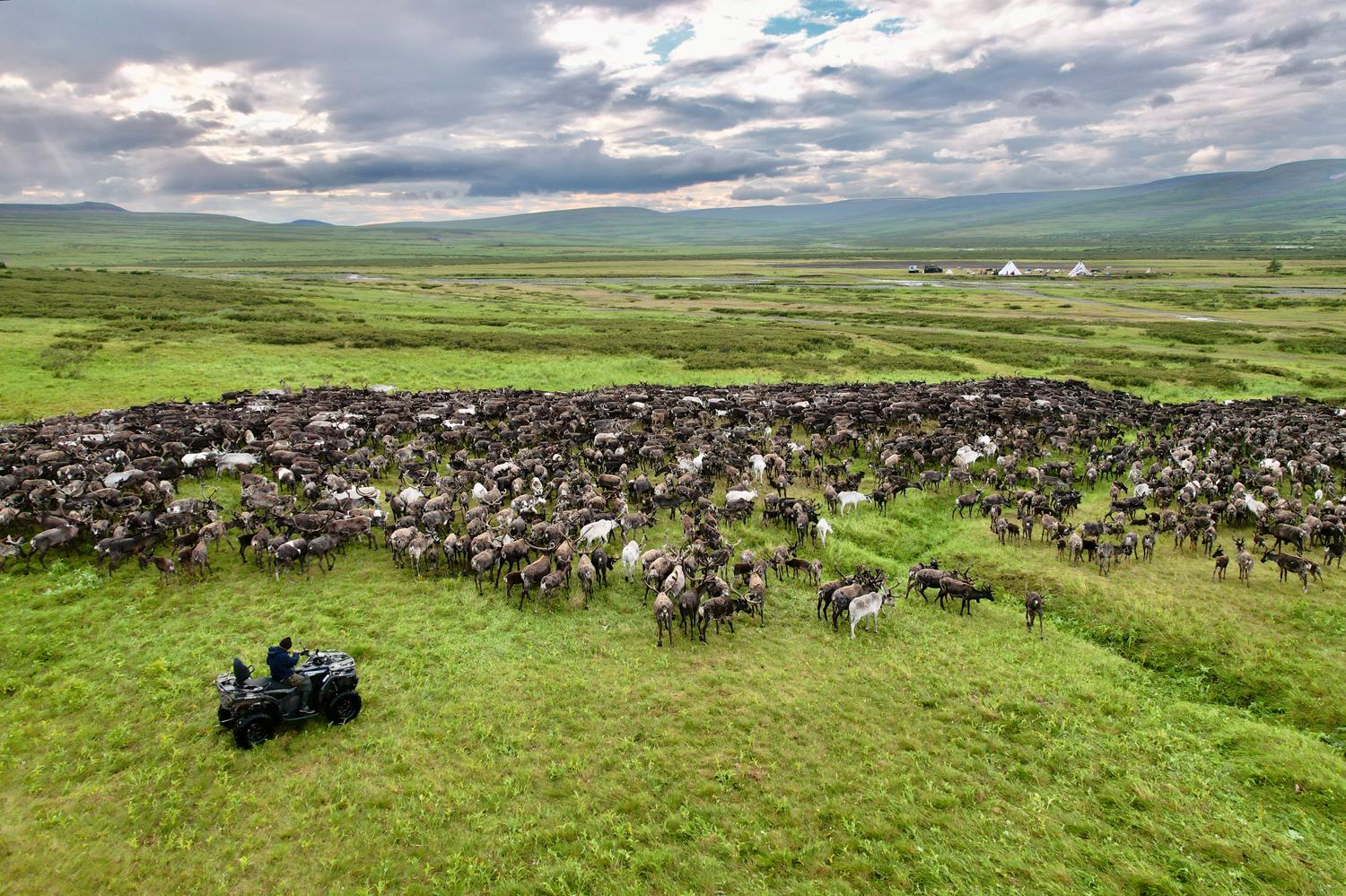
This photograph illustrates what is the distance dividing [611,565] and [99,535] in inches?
569

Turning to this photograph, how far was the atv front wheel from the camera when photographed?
12.5 m

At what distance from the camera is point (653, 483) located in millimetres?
26094

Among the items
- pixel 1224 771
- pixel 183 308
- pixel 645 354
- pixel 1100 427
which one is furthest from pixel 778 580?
pixel 183 308

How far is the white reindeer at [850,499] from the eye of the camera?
78.8 ft

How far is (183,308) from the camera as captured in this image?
7425cm

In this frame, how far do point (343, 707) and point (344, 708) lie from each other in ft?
0.08

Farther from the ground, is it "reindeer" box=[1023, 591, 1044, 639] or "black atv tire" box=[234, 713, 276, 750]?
"black atv tire" box=[234, 713, 276, 750]

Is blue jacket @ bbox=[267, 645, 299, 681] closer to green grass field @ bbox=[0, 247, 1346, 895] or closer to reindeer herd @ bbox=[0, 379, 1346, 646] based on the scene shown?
green grass field @ bbox=[0, 247, 1346, 895]

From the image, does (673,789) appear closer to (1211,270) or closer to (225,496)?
(225,496)

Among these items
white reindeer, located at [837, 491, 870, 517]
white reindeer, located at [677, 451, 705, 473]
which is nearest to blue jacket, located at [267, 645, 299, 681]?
white reindeer, located at [677, 451, 705, 473]

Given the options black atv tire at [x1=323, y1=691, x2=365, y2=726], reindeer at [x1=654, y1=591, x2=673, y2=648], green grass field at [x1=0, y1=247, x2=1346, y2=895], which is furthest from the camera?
reindeer at [x1=654, y1=591, x2=673, y2=648]

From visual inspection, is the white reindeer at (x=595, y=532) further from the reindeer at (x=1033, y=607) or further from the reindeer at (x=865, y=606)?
the reindeer at (x=1033, y=607)

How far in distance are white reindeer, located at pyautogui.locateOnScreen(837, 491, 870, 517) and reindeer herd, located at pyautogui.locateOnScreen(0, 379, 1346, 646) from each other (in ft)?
0.54

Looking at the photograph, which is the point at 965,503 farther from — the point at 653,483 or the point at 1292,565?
the point at 653,483
